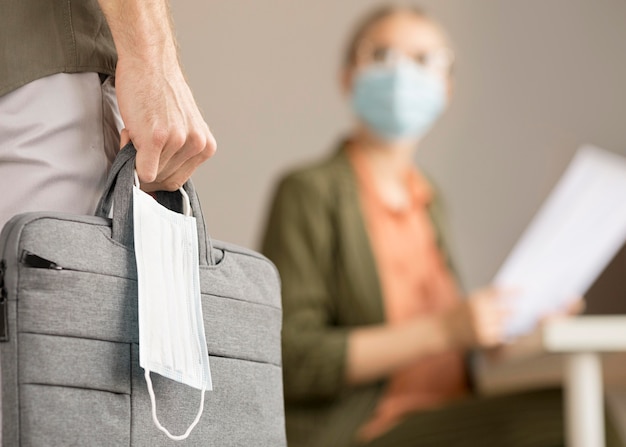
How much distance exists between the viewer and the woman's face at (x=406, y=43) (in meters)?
2.23

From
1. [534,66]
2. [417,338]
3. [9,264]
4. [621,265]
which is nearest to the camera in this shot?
[9,264]

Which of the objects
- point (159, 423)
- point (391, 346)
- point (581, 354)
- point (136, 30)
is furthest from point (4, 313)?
point (391, 346)

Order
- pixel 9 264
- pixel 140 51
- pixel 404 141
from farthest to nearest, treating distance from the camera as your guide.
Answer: pixel 404 141 < pixel 140 51 < pixel 9 264

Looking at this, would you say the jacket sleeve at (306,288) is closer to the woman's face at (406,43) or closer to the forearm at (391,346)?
the forearm at (391,346)

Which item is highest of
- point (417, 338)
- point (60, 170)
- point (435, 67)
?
point (435, 67)

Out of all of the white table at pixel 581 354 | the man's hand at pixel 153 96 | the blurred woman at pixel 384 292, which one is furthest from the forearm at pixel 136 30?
the blurred woman at pixel 384 292

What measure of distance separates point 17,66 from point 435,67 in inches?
60.7

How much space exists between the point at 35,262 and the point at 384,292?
132 cm

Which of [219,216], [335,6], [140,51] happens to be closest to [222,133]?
[219,216]

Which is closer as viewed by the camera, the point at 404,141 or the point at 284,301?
the point at 284,301

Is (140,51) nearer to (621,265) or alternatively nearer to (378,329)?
(378,329)

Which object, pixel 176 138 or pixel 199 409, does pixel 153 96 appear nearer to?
pixel 176 138

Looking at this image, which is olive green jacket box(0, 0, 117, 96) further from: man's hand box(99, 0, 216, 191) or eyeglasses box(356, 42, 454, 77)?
eyeglasses box(356, 42, 454, 77)

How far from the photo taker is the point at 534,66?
2.99m
